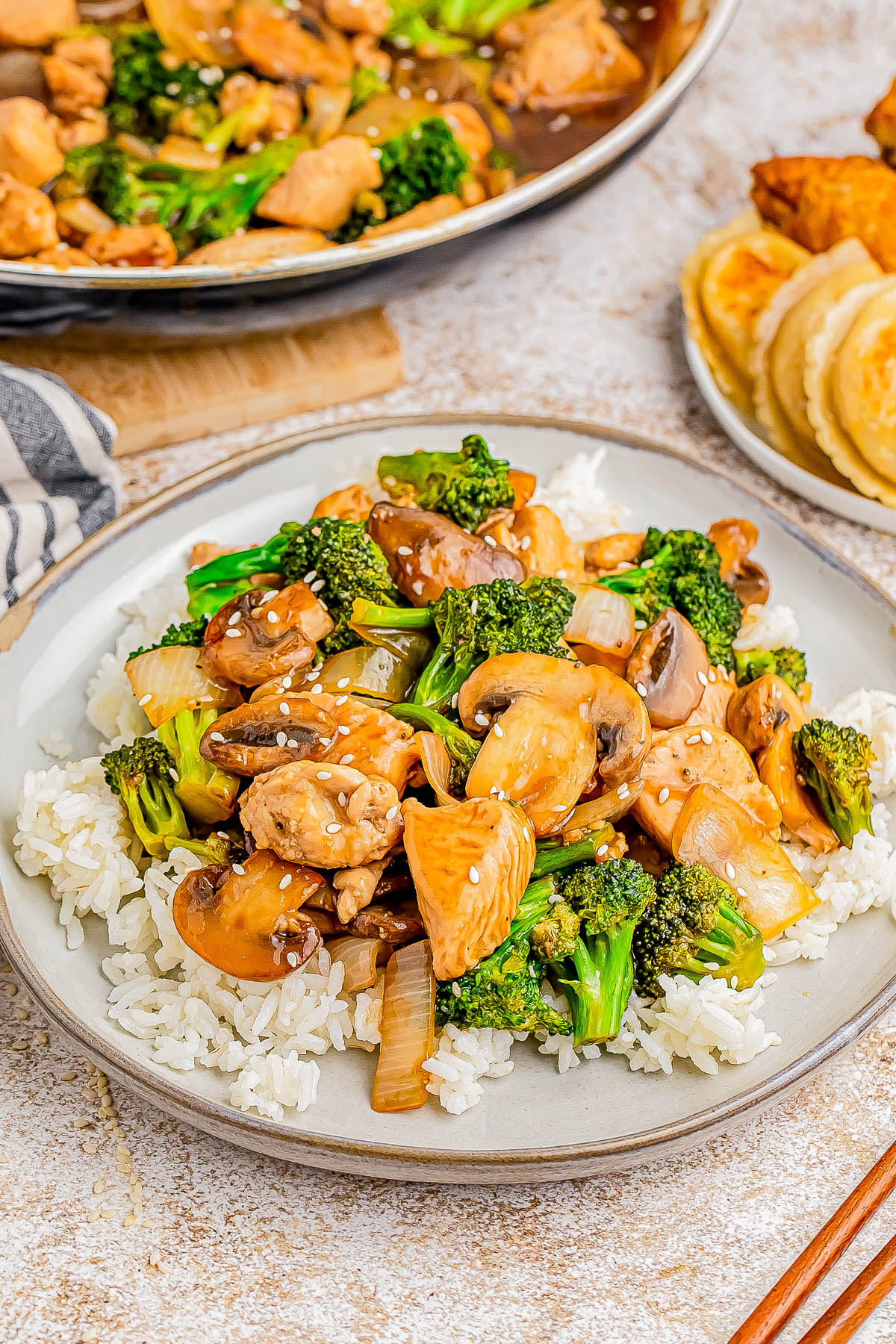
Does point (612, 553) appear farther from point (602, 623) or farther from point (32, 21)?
point (32, 21)

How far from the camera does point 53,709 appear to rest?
2.96m

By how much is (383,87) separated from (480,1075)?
12.6 feet

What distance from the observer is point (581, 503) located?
331cm

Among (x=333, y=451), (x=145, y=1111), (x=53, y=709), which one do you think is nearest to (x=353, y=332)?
(x=333, y=451)

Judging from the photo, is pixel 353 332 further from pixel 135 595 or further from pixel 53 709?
pixel 53 709

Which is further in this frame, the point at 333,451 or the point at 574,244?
the point at 574,244

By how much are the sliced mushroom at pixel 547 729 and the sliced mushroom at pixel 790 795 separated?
0.38 meters

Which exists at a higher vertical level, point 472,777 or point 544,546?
point 544,546

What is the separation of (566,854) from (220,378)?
7.76ft

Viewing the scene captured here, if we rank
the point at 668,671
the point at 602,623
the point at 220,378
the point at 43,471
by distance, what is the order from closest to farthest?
1. the point at 668,671
2. the point at 602,623
3. the point at 43,471
4. the point at 220,378

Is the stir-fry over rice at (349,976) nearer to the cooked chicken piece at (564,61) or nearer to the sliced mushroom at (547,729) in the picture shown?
the sliced mushroom at (547,729)

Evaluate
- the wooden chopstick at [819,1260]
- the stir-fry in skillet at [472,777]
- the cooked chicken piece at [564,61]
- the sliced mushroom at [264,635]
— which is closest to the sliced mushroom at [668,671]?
the stir-fry in skillet at [472,777]

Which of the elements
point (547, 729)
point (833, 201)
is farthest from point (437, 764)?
point (833, 201)

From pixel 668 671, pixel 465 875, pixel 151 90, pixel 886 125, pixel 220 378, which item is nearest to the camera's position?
pixel 465 875
